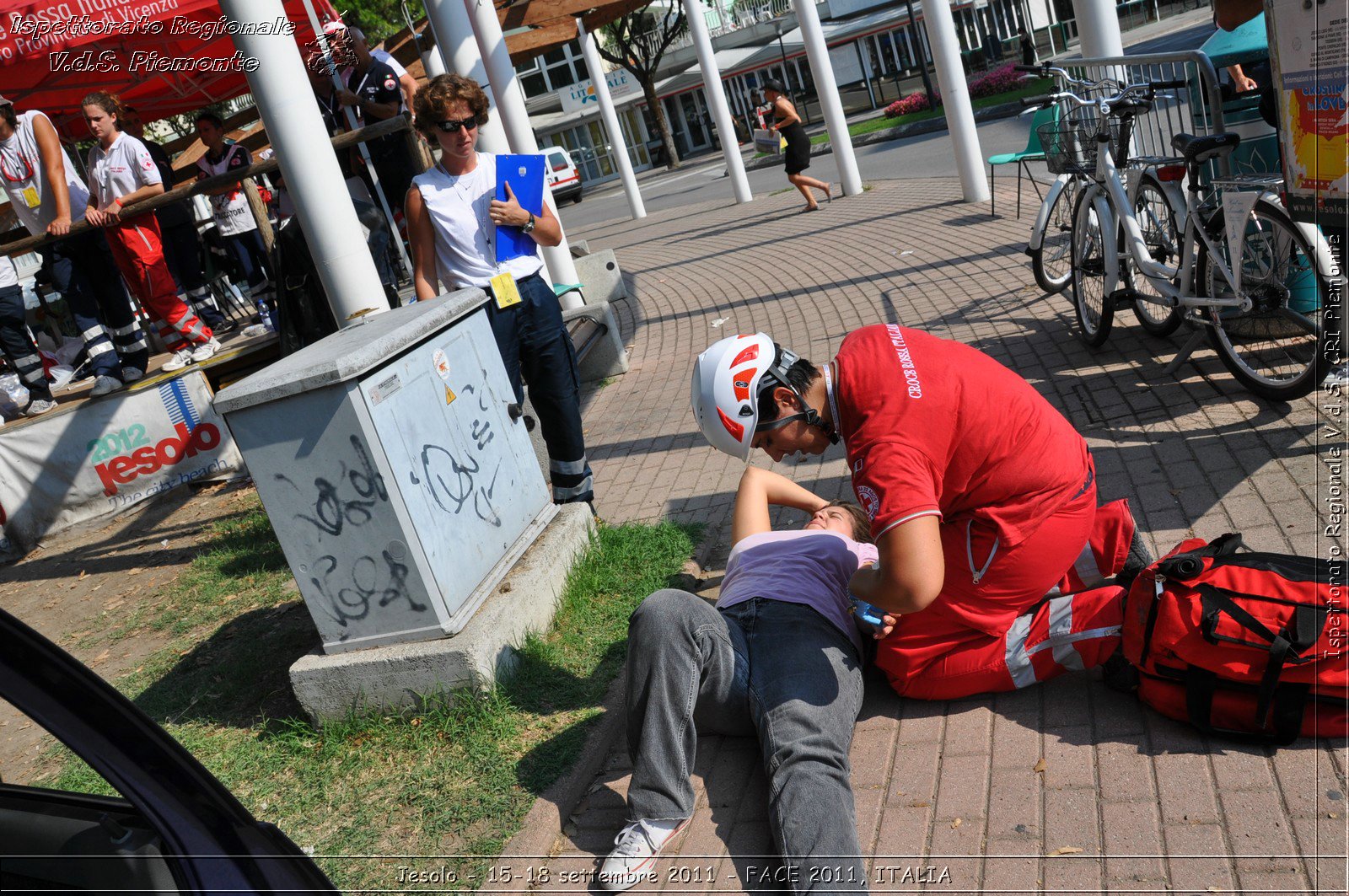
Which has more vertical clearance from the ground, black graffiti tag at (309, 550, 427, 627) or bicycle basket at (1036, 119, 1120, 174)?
bicycle basket at (1036, 119, 1120, 174)

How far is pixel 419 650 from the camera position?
3.98 metres

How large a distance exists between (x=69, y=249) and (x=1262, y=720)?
8.23m

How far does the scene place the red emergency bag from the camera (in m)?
2.78

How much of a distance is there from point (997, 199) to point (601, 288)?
4.28 metres

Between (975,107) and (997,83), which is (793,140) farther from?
(997,83)

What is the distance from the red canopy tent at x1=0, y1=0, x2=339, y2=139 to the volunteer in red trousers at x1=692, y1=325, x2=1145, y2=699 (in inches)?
260

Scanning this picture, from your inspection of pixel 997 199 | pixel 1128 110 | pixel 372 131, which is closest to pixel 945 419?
pixel 1128 110

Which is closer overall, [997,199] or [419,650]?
[419,650]

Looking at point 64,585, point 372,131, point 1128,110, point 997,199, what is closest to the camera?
point 1128,110

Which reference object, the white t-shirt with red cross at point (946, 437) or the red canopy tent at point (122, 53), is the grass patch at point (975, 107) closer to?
the red canopy tent at point (122, 53)

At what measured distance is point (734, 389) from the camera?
303 cm

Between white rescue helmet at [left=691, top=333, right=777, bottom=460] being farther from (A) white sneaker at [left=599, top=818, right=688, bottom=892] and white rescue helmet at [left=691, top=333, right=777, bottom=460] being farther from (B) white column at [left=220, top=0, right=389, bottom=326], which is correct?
(B) white column at [left=220, top=0, right=389, bottom=326]

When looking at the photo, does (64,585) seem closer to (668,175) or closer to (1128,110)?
(1128,110)

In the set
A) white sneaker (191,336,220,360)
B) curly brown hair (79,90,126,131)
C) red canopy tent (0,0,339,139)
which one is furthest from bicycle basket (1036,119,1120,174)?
curly brown hair (79,90,126,131)
